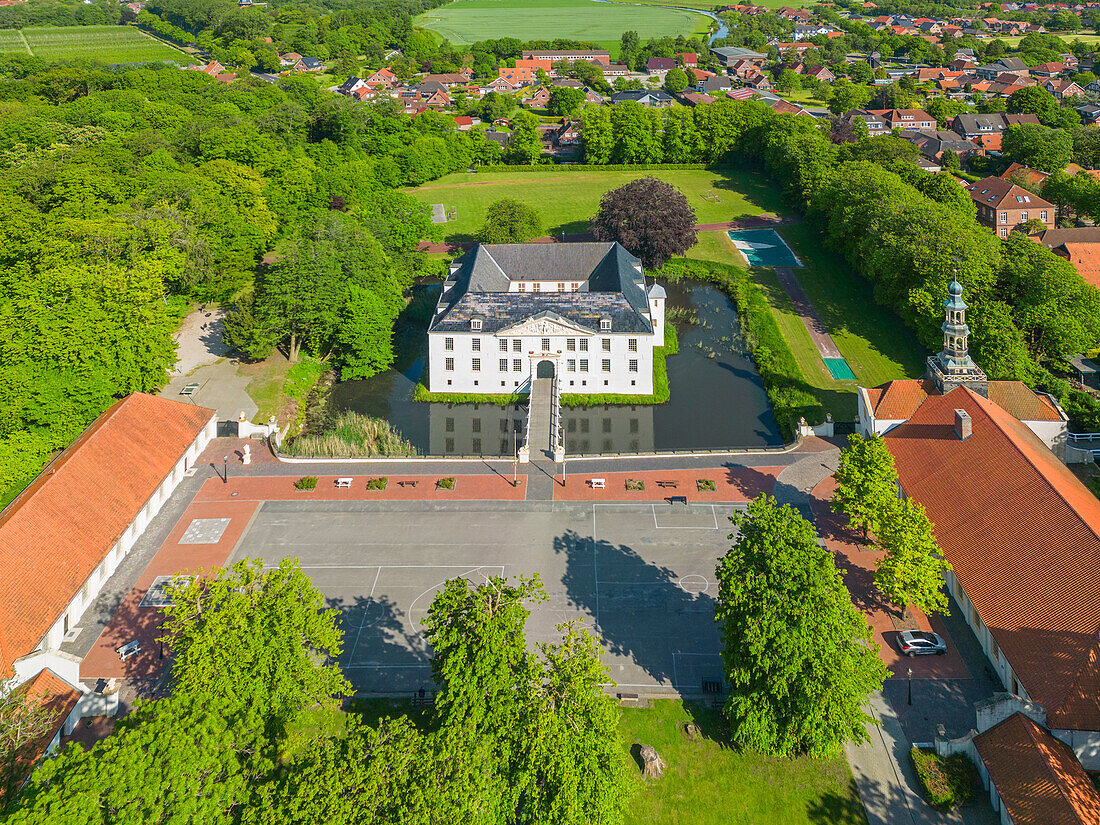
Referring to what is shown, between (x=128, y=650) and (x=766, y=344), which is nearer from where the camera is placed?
(x=128, y=650)

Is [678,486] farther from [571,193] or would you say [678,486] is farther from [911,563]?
[571,193]

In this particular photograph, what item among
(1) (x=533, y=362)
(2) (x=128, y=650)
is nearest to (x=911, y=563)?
(1) (x=533, y=362)

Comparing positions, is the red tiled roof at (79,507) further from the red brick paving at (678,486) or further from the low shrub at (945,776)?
→ the low shrub at (945,776)

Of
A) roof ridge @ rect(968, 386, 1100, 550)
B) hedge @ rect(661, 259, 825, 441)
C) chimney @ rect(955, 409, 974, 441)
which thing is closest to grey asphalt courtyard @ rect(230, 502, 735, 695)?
chimney @ rect(955, 409, 974, 441)

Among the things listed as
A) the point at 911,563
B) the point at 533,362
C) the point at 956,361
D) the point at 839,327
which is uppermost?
the point at 956,361

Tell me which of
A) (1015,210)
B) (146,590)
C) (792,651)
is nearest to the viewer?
(792,651)

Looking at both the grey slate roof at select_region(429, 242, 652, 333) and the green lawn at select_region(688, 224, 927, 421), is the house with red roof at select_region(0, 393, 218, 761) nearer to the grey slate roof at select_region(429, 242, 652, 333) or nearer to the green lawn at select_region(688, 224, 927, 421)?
the grey slate roof at select_region(429, 242, 652, 333)
